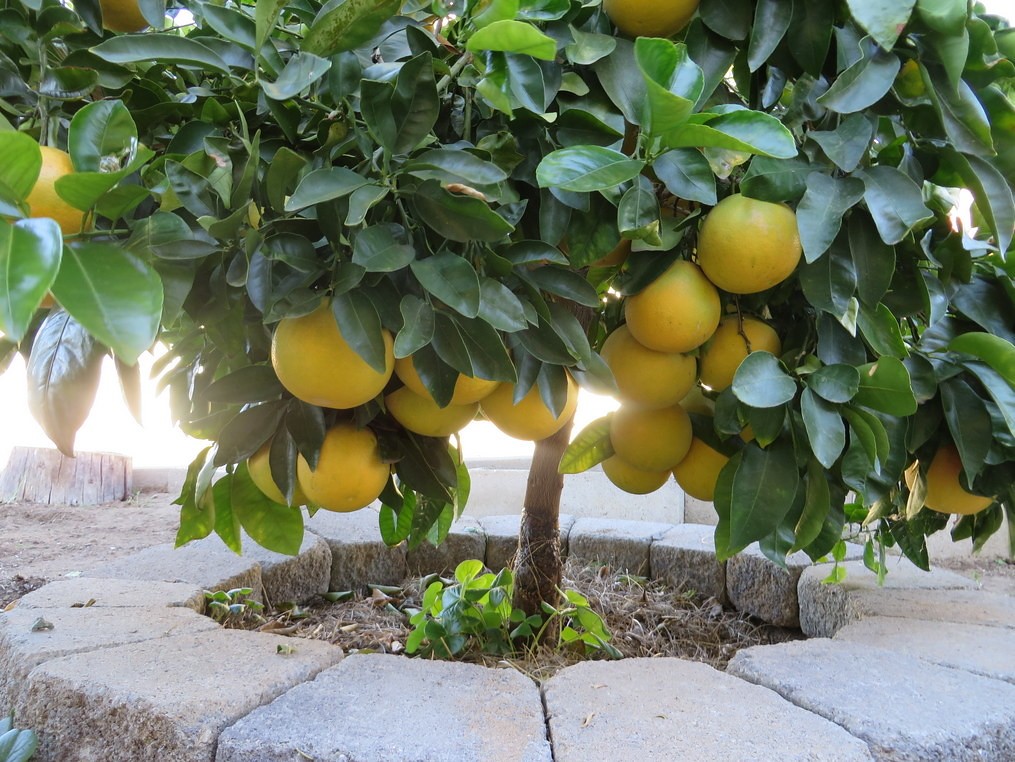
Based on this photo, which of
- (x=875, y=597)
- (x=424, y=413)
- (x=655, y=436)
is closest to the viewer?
(x=424, y=413)

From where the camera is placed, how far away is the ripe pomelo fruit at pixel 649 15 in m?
0.66

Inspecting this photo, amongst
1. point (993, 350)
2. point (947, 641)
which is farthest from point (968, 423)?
point (947, 641)

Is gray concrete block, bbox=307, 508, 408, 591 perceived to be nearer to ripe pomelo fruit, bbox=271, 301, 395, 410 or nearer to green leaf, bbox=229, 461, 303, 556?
green leaf, bbox=229, 461, 303, 556

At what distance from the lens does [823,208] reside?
2.14ft

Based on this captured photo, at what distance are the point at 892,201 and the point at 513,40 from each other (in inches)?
14.3

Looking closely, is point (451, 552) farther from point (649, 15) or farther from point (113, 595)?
point (649, 15)

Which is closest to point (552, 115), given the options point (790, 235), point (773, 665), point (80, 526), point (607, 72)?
point (607, 72)

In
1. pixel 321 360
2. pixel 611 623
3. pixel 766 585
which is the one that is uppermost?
pixel 321 360

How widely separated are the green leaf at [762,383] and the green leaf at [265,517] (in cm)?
64

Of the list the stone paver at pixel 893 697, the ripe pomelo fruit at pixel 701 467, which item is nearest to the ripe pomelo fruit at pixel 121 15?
the ripe pomelo fruit at pixel 701 467

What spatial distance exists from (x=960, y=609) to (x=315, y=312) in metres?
1.70

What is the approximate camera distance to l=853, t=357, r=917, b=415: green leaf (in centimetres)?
69

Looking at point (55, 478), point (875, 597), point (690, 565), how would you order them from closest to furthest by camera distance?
point (875, 597) < point (690, 565) < point (55, 478)

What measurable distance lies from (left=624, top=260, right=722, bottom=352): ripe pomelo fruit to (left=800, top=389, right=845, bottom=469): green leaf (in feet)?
0.41
